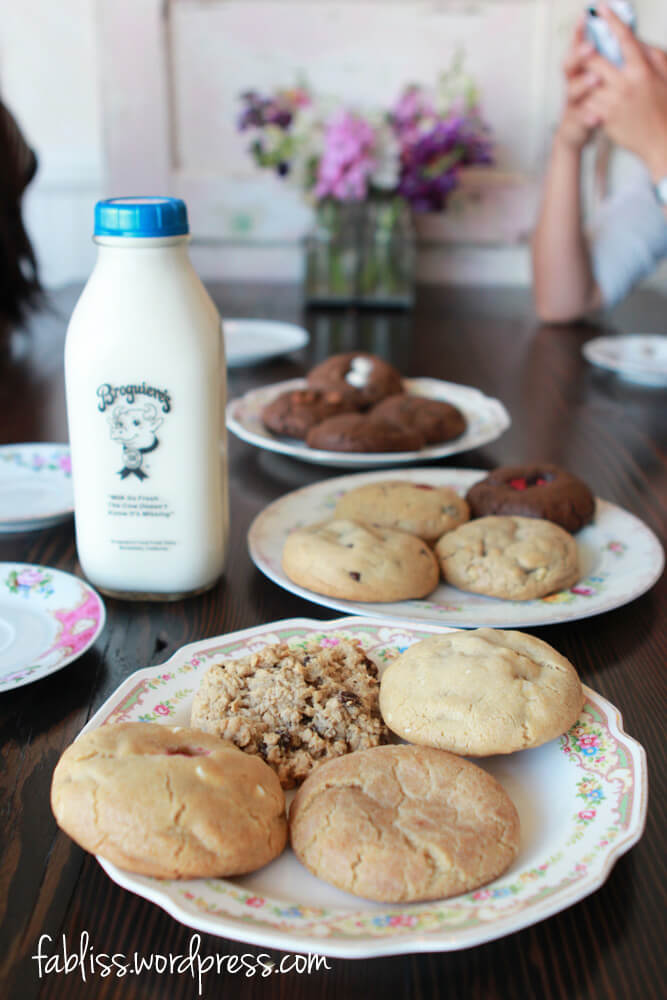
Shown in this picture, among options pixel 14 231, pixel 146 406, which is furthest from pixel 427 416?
pixel 14 231

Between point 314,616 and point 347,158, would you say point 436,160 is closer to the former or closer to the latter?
point 347,158

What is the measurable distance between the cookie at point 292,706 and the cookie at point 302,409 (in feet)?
1.86

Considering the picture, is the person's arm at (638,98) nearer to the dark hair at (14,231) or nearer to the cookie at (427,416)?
the cookie at (427,416)

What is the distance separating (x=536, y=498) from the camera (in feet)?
2.84

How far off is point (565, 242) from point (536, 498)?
4.31 feet

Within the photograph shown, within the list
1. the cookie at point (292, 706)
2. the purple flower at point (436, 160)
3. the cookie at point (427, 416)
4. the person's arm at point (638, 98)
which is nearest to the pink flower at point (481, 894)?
the cookie at point (292, 706)

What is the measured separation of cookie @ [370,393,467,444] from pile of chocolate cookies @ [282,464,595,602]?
231 mm

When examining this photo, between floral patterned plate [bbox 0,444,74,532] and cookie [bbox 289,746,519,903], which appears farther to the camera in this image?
floral patterned plate [bbox 0,444,74,532]

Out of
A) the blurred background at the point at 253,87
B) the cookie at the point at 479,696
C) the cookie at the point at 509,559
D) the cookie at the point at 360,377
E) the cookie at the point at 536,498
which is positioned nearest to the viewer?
the cookie at the point at 479,696

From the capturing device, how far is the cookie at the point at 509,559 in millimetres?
743

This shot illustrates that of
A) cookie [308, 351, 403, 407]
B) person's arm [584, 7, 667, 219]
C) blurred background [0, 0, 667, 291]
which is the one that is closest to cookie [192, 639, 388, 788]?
cookie [308, 351, 403, 407]

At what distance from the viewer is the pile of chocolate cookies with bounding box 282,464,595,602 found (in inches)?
28.6

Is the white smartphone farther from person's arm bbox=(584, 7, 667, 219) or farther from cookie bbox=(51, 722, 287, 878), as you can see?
cookie bbox=(51, 722, 287, 878)

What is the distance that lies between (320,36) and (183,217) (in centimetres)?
216
